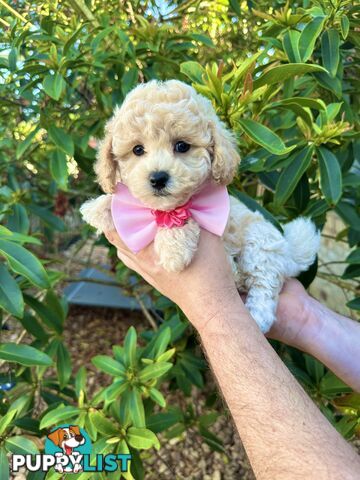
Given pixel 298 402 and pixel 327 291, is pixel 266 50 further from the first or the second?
pixel 327 291

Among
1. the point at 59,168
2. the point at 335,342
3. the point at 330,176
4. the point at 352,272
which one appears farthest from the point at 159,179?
the point at 352,272

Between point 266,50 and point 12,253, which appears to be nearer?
point 12,253

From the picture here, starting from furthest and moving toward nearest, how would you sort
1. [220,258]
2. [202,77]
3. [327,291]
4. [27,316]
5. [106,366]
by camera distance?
[327,291] → [27,316] → [106,366] → [202,77] → [220,258]

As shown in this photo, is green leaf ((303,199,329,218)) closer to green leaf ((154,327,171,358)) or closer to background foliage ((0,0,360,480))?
background foliage ((0,0,360,480))

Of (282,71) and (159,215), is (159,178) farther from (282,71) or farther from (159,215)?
(282,71)

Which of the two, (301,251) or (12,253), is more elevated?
(12,253)

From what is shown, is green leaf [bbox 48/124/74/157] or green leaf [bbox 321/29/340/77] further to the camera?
green leaf [bbox 48/124/74/157]

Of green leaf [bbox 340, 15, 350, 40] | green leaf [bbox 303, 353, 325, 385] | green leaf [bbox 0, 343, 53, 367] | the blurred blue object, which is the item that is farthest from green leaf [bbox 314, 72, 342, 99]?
the blurred blue object

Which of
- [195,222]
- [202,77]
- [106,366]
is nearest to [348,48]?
[202,77]
